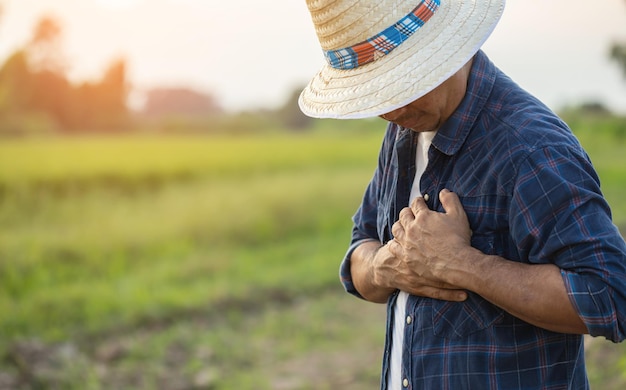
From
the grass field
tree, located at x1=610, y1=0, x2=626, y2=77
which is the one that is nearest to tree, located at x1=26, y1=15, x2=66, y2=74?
the grass field

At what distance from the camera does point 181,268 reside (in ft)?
21.7

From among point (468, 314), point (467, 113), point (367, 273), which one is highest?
point (467, 113)

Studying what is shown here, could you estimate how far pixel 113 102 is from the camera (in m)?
9.73

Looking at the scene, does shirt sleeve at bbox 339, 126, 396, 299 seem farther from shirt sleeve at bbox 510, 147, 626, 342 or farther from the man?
shirt sleeve at bbox 510, 147, 626, 342

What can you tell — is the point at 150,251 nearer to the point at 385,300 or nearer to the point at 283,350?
the point at 283,350

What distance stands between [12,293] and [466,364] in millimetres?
5164

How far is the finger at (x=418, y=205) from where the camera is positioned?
163cm

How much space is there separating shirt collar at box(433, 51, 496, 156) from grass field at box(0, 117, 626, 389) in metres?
2.37

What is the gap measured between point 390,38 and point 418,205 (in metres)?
0.39

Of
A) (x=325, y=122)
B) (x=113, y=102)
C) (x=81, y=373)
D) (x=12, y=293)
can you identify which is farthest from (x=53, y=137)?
(x=325, y=122)

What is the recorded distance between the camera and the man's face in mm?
1604

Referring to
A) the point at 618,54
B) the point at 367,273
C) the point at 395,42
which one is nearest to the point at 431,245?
the point at 367,273

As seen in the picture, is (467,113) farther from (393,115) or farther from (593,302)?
(593,302)

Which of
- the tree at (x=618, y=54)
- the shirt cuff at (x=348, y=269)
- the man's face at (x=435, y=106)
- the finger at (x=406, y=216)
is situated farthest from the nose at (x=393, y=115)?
the tree at (x=618, y=54)
